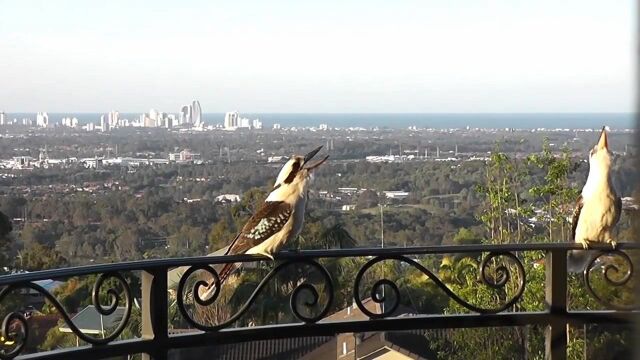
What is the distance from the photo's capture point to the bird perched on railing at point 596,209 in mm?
2289

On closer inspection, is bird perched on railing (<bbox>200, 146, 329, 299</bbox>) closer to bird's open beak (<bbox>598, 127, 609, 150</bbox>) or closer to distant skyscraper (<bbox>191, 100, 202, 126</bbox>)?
bird's open beak (<bbox>598, 127, 609, 150</bbox>)

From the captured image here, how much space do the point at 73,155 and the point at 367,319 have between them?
8999 millimetres

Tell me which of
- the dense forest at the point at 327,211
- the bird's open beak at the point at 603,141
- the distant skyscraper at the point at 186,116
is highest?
the distant skyscraper at the point at 186,116

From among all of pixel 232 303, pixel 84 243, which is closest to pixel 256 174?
pixel 84 243

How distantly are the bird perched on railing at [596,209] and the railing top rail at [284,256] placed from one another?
0.21 ft

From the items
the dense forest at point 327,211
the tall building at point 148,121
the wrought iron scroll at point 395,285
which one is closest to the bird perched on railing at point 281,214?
the wrought iron scroll at point 395,285

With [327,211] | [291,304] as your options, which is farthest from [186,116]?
[291,304]

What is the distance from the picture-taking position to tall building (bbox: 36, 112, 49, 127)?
→ 13777 millimetres

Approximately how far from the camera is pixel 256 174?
7480mm

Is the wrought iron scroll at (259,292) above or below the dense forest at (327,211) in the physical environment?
above

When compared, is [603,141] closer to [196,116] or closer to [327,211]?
[327,211]

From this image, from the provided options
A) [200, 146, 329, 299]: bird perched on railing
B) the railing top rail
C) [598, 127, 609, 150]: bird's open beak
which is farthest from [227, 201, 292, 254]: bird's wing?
[598, 127, 609, 150]: bird's open beak

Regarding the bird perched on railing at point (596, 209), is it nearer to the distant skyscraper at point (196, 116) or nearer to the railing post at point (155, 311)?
the railing post at point (155, 311)

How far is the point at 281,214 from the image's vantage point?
2.31 meters
